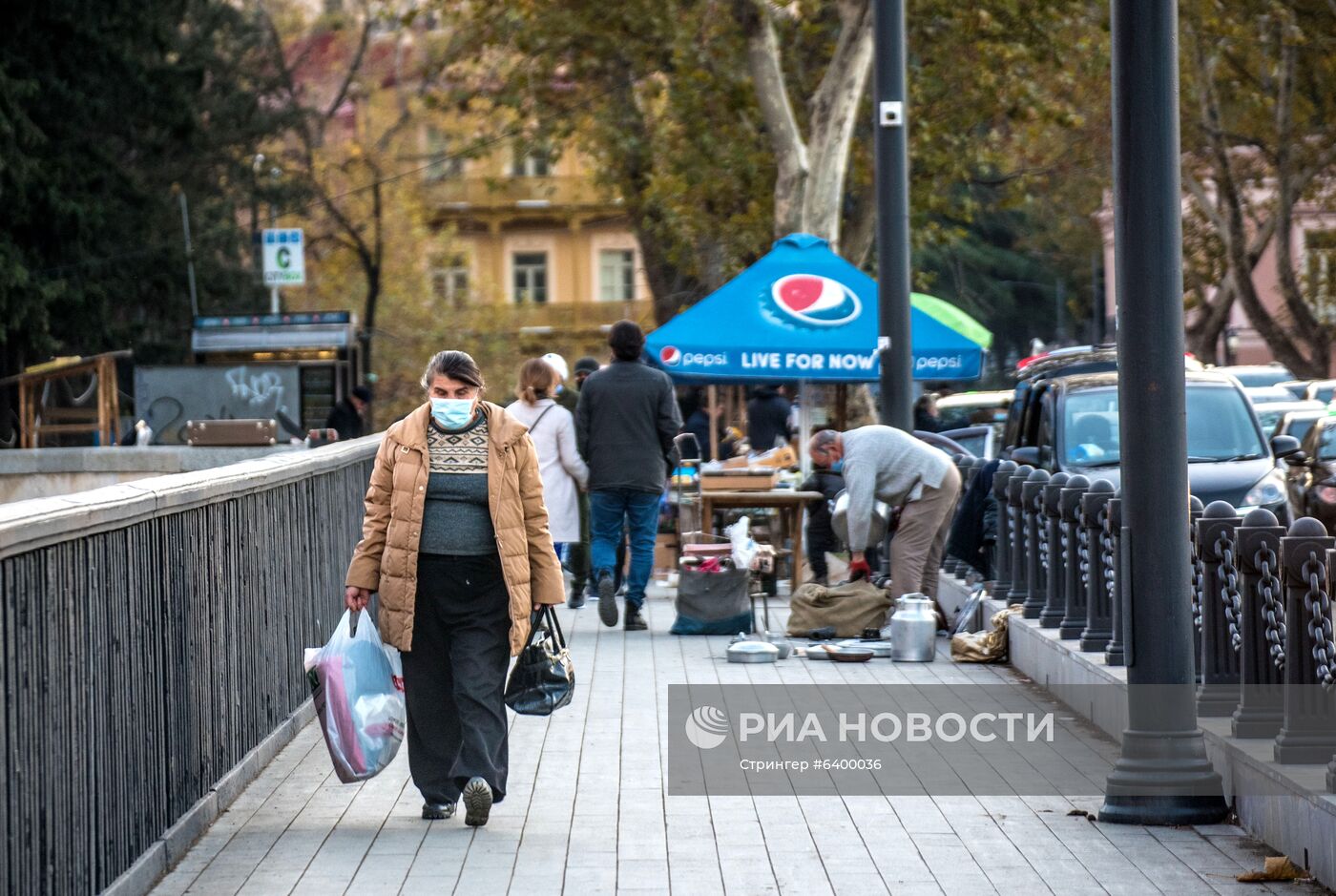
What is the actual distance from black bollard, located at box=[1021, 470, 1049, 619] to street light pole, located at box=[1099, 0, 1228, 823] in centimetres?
409

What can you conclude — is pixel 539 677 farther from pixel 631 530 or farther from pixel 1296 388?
pixel 1296 388

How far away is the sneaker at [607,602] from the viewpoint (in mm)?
12984

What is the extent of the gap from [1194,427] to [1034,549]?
15.9 feet

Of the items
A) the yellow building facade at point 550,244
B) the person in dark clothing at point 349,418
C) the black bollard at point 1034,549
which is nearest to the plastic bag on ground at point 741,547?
the black bollard at point 1034,549

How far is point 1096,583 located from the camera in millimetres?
9656

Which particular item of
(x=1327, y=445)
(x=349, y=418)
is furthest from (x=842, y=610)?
(x=1327, y=445)

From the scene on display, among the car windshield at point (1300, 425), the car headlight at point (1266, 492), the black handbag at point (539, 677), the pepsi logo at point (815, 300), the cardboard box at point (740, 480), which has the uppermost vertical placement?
the pepsi logo at point (815, 300)

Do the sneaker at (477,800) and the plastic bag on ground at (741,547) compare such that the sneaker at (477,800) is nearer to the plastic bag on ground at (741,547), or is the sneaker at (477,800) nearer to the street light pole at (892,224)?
the plastic bag on ground at (741,547)

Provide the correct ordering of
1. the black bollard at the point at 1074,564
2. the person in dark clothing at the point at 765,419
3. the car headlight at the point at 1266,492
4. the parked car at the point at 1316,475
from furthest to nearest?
the person in dark clothing at the point at 765,419, the parked car at the point at 1316,475, the car headlight at the point at 1266,492, the black bollard at the point at 1074,564

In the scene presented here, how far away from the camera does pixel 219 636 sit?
→ 7.31 m

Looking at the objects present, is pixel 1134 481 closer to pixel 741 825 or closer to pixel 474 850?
pixel 741 825

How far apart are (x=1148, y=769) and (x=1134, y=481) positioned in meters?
0.99

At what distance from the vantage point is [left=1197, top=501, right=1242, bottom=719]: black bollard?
779cm

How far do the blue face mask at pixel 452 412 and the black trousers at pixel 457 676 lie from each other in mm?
464
